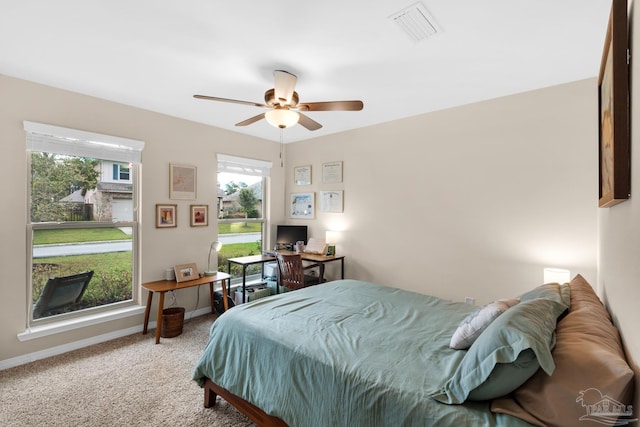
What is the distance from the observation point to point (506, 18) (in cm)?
179

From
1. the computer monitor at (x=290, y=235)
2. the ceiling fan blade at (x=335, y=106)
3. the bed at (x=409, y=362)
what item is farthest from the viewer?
the computer monitor at (x=290, y=235)

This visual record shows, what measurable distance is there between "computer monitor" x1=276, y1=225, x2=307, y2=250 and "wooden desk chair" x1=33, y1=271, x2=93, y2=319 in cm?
237

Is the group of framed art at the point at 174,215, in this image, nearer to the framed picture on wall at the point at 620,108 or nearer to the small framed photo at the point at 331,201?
the small framed photo at the point at 331,201

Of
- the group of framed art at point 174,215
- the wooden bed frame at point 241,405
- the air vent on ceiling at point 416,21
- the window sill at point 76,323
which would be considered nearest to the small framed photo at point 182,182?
the group of framed art at point 174,215

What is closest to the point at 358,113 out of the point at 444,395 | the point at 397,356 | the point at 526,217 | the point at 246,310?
the point at 526,217

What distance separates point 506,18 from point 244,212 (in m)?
3.79

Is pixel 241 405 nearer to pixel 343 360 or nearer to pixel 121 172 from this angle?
pixel 343 360

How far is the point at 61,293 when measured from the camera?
2.91 m

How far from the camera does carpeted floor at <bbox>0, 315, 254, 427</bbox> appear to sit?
192cm

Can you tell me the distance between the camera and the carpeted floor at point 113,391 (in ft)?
6.31

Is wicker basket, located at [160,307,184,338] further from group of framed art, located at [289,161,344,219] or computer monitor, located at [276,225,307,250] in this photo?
group of framed art, located at [289,161,344,219]

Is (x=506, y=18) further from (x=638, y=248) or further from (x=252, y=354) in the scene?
(x=252, y=354)

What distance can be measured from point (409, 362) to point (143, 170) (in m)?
3.34

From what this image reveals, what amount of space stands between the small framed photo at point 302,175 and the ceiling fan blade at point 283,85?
7.28ft
